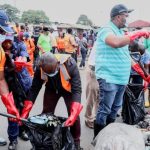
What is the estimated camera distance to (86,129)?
567 cm

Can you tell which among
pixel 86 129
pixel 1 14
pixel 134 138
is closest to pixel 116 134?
pixel 134 138

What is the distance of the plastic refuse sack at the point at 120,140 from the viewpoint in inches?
112

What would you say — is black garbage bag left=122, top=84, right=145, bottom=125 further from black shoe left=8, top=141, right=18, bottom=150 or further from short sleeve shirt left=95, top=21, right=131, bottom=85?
black shoe left=8, top=141, right=18, bottom=150

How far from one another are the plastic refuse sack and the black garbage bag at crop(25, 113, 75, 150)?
0.83 metres

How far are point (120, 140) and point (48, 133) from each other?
1.26 metres

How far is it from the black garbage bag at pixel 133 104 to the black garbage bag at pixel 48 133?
1.78 metres

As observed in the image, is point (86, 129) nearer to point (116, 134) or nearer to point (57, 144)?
point (57, 144)

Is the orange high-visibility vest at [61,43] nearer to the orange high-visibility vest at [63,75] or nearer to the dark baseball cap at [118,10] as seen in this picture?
the dark baseball cap at [118,10]

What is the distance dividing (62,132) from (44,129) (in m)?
0.20

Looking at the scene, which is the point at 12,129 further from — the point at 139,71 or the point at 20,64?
the point at 139,71

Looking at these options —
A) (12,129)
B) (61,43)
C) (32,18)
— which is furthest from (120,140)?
(32,18)

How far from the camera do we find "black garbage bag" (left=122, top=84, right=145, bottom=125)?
5.62 m

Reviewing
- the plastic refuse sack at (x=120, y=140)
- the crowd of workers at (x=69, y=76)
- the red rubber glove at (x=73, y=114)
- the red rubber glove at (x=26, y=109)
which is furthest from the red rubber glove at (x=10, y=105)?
the plastic refuse sack at (x=120, y=140)

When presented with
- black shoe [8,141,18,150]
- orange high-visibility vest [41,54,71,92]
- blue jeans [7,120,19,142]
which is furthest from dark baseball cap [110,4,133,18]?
black shoe [8,141,18,150]
